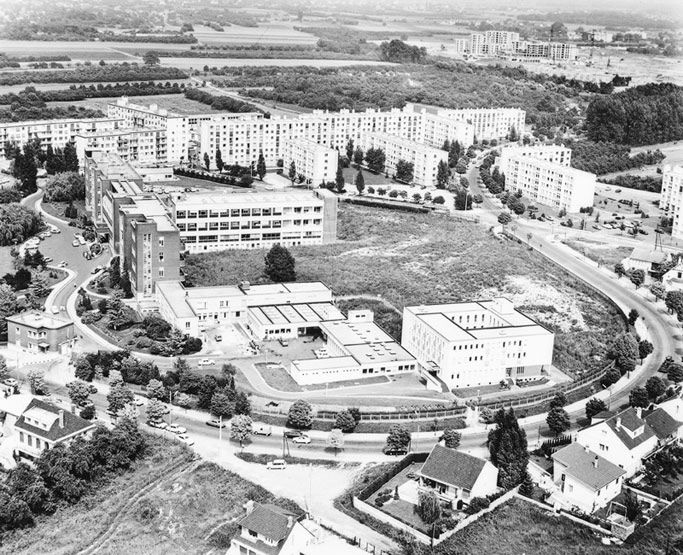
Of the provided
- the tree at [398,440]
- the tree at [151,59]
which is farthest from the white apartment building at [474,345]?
the tree at [151,59]

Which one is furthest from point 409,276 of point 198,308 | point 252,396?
point 252,396

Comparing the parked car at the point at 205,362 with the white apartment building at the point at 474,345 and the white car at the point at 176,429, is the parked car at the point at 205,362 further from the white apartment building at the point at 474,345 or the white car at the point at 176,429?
the white apartment building at the point at 474,345

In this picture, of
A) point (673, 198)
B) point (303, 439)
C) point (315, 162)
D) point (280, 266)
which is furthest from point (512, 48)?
point (303, 439)

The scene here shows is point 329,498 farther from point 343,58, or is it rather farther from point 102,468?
point 343,58

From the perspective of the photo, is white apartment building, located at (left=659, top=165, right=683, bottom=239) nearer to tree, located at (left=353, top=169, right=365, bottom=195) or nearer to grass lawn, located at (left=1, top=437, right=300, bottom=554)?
tree, located at (left=353, top=169, right=365, bottom=195)

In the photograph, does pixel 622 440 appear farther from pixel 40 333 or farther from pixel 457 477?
pixel 40 333

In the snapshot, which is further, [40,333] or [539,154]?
[539,154]
